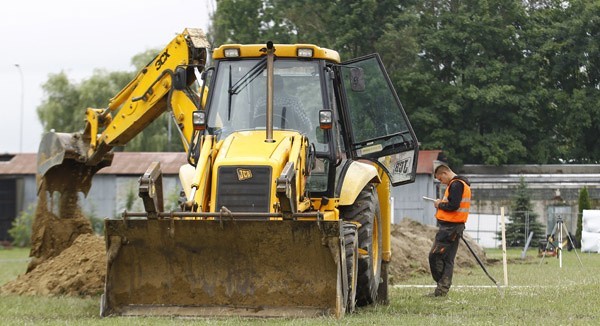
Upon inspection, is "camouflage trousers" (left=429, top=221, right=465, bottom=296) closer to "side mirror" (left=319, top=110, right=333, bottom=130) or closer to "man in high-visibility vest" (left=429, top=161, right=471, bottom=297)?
"man in high-visibility vest" (left=429, top=161, right=471, bottom=297)

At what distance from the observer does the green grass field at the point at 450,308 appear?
460 inches

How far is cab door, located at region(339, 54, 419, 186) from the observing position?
14.0 metres

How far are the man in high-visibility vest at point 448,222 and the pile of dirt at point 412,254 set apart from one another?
11.1 feet

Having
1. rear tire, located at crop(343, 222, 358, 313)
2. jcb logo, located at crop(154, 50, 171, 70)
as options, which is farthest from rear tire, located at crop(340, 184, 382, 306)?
jcb logo, located at crop(154, 50, 171, 70)

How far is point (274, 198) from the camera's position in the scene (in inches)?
479

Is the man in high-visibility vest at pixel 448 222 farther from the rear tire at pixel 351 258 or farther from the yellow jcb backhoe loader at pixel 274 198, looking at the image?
the rear tire at pixel 351 258

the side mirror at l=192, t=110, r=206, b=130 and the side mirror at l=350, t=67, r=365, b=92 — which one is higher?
the side mirror at l=350, t=67, r=365, b=92

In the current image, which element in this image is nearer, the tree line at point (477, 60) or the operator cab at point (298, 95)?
the operator cab at point (298, 95)

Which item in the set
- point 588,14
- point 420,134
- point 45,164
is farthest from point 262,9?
point 45,164

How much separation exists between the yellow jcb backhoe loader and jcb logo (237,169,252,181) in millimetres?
10

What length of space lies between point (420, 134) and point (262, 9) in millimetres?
9524

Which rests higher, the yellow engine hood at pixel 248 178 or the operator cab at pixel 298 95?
the operator cab at pixel 298 95

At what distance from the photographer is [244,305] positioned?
12023 millimetres

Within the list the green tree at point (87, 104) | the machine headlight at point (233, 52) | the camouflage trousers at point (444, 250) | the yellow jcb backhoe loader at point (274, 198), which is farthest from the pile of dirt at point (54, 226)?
the green tree at point (87, 104)
